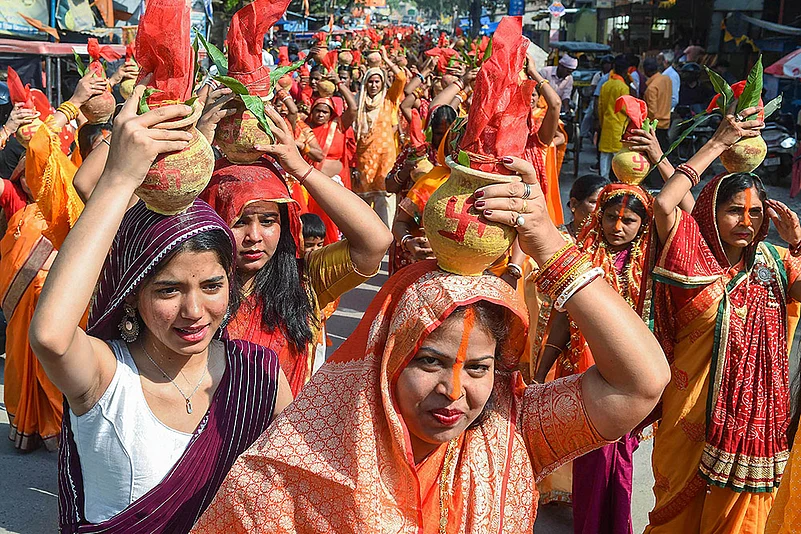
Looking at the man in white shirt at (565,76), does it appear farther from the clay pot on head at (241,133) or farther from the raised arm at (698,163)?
the clay pot on head at (241,133)

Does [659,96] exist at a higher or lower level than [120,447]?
lower

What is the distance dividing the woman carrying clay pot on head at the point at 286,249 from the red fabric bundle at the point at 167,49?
53 centimetres

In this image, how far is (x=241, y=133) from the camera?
7.44 ft

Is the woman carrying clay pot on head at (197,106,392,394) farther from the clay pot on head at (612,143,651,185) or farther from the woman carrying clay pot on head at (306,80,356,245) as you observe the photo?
the woman carrying clay pot on head at (306,80,356,245)

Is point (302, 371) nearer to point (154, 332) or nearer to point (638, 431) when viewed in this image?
point (154, 332)

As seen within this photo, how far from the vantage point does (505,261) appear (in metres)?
4.10

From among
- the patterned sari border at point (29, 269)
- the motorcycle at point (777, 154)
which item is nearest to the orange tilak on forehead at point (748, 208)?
the patterned sari border at point (29, 269)

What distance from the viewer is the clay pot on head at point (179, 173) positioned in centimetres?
170

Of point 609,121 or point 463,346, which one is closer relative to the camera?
point 463,346

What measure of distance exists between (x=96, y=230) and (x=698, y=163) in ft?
7.88

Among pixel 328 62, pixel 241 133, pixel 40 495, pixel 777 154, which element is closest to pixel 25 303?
pixel 40 495

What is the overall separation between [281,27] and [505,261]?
2955cm

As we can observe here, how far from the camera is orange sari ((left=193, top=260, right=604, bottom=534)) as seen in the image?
1.62m

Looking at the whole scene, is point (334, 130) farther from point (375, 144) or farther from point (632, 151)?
point (632, 151)
